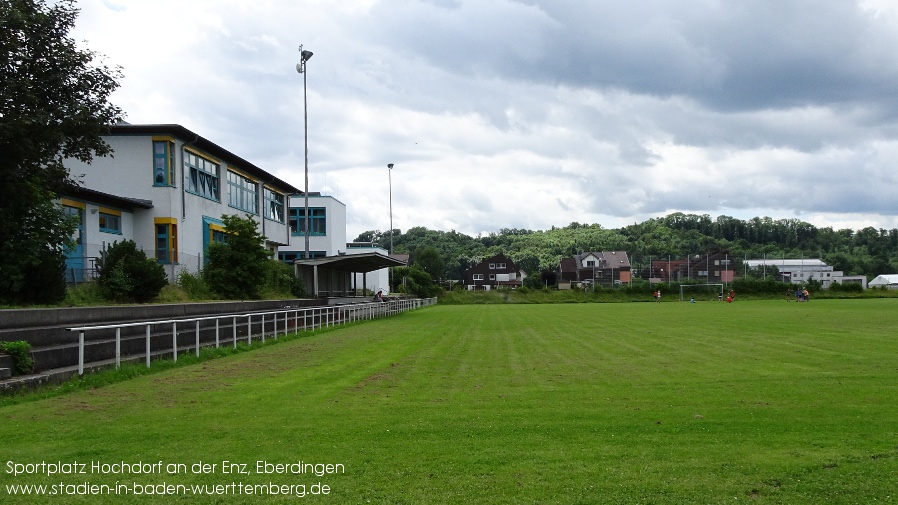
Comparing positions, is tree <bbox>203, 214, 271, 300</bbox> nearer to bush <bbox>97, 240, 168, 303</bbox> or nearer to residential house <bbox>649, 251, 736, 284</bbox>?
bush <bbox>97, 240, 168, 303</bbox>

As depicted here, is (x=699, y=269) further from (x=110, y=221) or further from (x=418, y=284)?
(x=110, y=221)

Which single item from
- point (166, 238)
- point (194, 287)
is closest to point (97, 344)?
point (194, 287)

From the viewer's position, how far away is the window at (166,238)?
30578 millimetres

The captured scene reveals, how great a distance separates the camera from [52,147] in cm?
1636

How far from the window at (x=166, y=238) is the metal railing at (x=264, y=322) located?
763 centimetres

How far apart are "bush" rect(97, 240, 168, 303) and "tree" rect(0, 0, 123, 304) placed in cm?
338

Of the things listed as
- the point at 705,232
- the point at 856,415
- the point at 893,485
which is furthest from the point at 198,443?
the point at 705,232

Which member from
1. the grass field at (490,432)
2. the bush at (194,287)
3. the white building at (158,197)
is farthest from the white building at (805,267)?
the grass field at (490,432)

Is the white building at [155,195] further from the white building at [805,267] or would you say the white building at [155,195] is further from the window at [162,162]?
the white building at [805,267]

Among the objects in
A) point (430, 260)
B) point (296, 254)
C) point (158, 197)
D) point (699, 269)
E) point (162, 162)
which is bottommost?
point (699, 269)

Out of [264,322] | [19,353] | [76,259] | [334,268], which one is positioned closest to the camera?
[19,353]

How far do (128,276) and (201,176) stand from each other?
15162 millimetres

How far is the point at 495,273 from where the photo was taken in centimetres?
12388

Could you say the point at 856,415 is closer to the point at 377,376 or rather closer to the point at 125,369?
the point at 377,376
